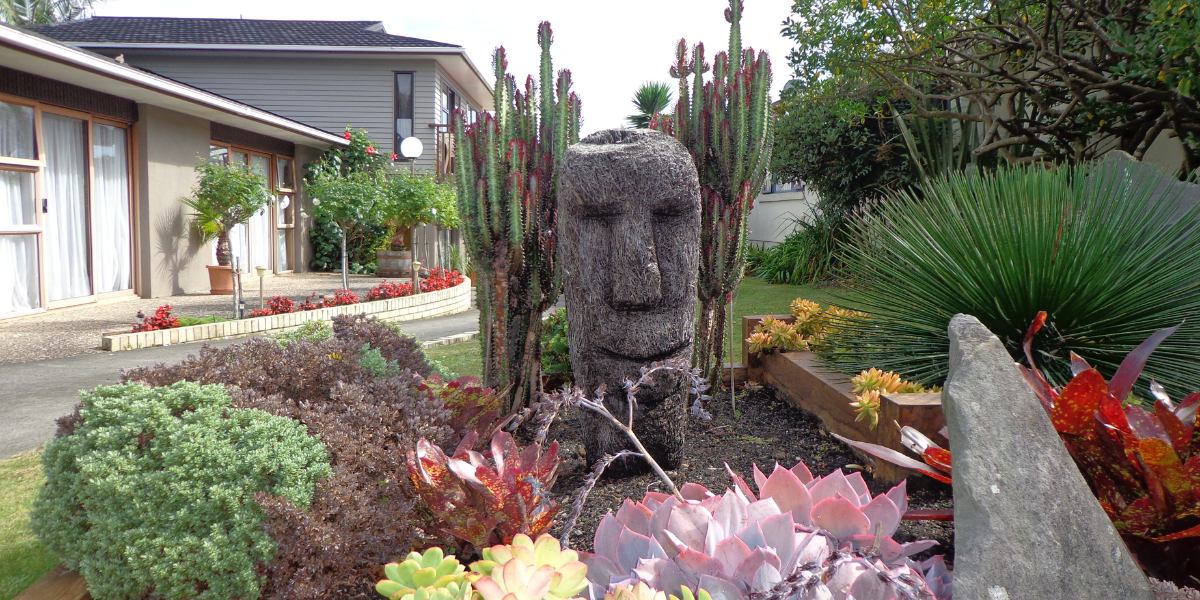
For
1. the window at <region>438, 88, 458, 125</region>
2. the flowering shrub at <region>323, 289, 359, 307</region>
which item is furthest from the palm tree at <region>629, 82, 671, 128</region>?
the flowering shrub at <region>323, 289, 359, 307</region>

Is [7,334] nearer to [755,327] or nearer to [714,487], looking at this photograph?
[755,327]

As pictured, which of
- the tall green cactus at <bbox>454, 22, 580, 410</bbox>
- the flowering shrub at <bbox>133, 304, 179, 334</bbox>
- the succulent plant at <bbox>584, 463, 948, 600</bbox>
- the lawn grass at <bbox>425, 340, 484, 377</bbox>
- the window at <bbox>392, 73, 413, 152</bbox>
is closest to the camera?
the succulent plant at <bbox>584, 463, 948, 600</bbox>

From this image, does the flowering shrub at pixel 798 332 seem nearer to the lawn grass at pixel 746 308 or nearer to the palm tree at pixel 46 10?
the lawn grass at pixel 746 308

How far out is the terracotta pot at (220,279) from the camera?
13.2m

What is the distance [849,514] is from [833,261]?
13.1 meters

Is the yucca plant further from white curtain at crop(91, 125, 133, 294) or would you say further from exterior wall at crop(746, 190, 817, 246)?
exterior wall at crop(746, 190, 817, 246)

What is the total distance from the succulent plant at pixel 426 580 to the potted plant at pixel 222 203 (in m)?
12.3

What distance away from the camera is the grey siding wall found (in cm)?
1961

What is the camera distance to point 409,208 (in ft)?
50.4

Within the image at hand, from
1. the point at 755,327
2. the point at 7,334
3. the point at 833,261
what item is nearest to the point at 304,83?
the point at 7,334

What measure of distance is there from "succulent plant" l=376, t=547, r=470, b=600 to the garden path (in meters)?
4.03

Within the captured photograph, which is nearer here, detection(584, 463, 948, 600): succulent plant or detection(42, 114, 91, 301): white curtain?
detection(584, 463, 948, 600): succulent plant

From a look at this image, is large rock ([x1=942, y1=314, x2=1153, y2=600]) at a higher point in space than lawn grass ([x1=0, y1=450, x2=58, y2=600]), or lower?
higher

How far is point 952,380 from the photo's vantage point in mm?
1472
